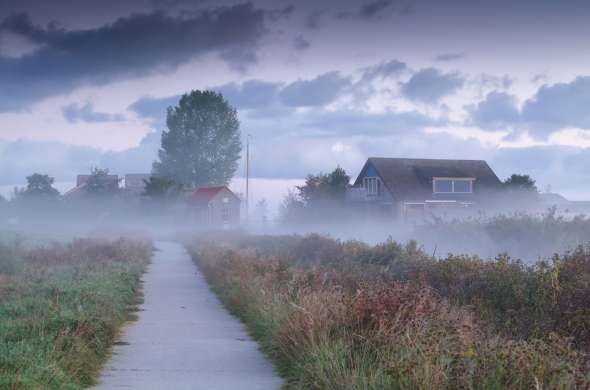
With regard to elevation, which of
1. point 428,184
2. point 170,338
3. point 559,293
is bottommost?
point 170,338

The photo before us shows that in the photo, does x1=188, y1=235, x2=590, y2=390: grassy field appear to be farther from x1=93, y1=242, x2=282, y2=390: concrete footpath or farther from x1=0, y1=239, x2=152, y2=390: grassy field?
x1=0, y1=239, x2=152, y2=390: grassy field

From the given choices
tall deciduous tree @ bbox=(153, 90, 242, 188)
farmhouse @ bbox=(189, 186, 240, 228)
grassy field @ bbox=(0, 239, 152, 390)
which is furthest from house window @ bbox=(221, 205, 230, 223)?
grassy field @ bbox=(0, 239, 152, 390)

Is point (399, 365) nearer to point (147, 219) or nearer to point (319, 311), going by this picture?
point (319, 311)

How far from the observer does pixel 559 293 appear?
1164cm

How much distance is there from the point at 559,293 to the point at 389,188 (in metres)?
45.3

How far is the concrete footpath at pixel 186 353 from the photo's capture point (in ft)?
27.5

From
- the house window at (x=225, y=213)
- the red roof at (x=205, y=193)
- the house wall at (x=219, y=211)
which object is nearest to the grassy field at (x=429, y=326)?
the house wall at (x=219, y=211)

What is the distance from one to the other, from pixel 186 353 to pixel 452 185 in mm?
51518

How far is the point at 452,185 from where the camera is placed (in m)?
59.2

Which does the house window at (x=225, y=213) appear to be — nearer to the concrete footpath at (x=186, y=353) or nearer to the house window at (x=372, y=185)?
the house window at (x=372, y=185)

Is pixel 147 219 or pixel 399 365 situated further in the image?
pixel 147 219

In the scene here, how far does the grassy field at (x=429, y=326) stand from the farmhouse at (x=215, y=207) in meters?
54.2

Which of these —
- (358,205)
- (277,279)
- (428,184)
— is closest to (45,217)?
(358,205)

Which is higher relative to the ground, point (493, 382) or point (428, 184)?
point (428, 184)
